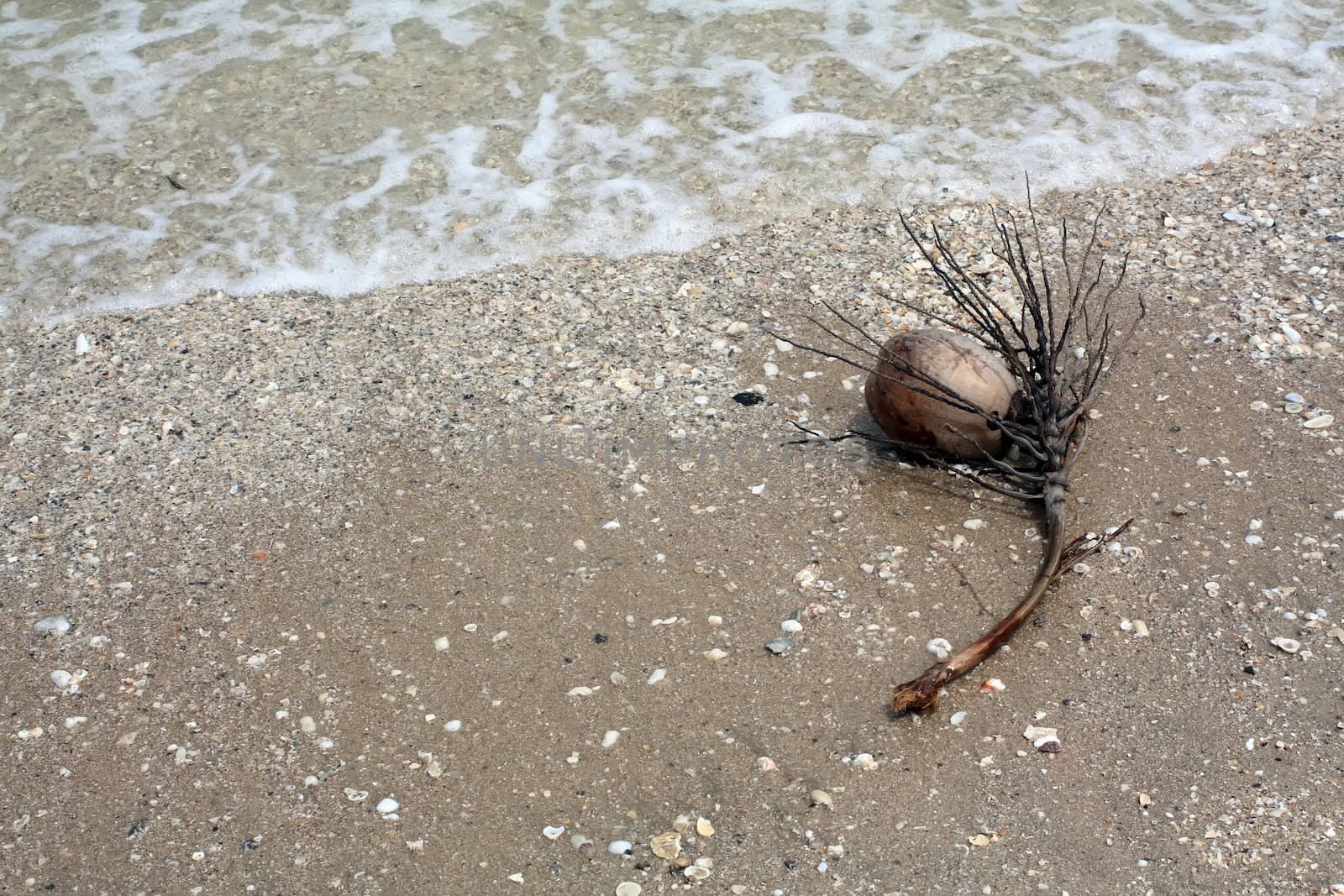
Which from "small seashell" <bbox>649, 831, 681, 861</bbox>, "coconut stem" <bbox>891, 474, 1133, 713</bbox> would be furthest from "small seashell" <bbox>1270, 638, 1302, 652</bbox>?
"small seashell" <bbox>649, 831, 681, 861</bbox>

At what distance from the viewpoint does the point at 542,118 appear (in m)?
5.55

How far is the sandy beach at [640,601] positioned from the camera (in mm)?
2529

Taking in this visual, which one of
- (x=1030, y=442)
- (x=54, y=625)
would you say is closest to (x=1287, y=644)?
(x=1030, y=442)

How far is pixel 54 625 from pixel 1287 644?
314cm

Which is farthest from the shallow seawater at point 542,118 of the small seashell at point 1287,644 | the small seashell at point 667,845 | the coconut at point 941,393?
the small seashell at point 667,845

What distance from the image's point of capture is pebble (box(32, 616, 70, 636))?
3135mm

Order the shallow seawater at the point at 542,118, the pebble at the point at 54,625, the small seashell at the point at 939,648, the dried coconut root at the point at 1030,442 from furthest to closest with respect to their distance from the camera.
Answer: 1. the shallow seawater at the point at 542,118
2. the pebble at the point at 54,625
3. the small seashell at the point at 939,648
4. the dried coconut root at the point at 1030,442

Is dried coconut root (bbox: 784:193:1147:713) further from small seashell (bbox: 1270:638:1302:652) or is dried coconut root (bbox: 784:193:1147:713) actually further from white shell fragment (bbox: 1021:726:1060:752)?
small seashell (bbox: 1270:638:1302:652)

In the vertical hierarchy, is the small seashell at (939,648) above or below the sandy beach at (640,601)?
below

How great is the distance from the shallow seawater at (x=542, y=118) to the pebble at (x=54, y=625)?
5.71 ft

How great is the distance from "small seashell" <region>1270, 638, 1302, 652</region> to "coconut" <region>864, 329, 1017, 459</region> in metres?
0.86

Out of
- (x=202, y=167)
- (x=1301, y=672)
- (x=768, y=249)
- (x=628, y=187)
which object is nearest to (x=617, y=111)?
(x=628, y=187)

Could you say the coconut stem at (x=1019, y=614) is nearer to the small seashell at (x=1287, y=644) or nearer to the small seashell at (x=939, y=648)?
the small seashell at (x=939, y=648)

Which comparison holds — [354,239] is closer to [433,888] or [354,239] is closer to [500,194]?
[500,194]
